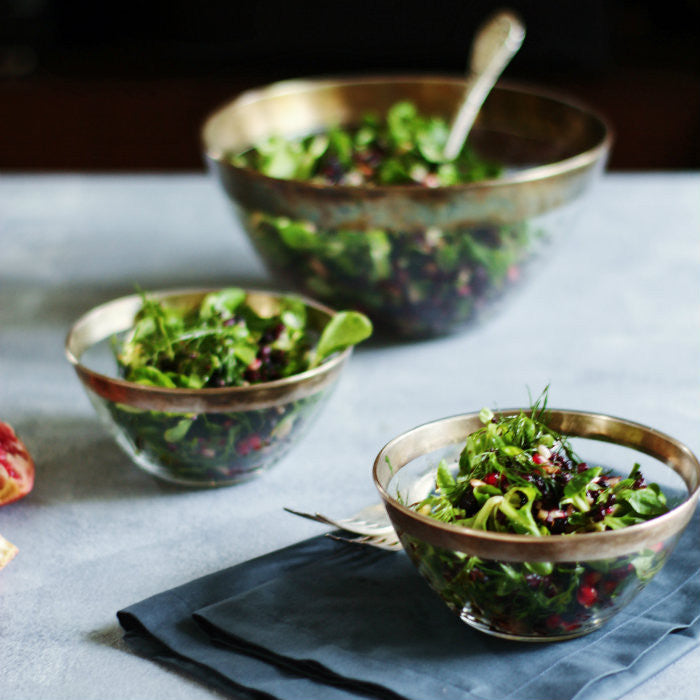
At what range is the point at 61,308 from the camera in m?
1.39

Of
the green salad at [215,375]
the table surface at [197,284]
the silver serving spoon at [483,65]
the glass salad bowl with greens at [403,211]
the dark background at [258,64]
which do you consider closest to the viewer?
the table surface at [197,284]

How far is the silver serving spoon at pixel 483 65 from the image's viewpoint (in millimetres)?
1443

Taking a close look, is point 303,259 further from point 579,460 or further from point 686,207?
point 686,207

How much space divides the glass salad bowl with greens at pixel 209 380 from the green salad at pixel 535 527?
8.1 inches

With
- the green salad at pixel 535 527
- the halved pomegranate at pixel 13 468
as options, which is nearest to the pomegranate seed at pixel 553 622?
the green salad at pixel 535 527

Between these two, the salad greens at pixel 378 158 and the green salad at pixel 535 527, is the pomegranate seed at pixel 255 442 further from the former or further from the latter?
the salad greens at pixel 378 158

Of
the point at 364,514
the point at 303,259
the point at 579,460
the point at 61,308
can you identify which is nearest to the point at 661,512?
the point at 579,460

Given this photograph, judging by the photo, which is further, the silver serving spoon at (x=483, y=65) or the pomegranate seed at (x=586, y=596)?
the silver serving spoon at (x=483, y=65)

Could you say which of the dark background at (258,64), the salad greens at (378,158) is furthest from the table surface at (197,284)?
the dark background at (258,64)

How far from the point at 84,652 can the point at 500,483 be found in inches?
12.3

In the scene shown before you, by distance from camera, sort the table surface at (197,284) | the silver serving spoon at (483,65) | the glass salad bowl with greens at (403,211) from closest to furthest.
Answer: the table surface at (197,284)
the glass salad bowl with greens at (403,211)
the silver serving spoon at (483,65)

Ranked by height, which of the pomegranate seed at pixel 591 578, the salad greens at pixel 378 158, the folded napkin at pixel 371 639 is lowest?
the folded napkin at pixel 371 639

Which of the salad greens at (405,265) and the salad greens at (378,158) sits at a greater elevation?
the salad greens at (378,158)

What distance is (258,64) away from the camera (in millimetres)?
3477
